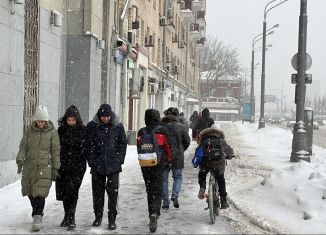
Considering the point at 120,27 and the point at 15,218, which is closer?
the point at 15,218

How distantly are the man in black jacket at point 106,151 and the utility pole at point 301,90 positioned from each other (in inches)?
372

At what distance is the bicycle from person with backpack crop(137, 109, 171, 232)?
802 millimetres

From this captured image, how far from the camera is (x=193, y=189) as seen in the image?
34.4 feet

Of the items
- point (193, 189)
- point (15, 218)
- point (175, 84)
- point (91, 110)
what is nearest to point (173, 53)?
point (175, 84)

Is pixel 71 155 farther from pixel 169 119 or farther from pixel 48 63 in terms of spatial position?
pixel 48 63

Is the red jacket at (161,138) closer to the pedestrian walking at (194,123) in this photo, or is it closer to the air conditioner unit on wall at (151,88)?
the pedestrian walking at (194,123)

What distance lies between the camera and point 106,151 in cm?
662

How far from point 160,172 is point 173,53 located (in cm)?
3494

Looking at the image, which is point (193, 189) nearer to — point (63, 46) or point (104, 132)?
point (104, 132)

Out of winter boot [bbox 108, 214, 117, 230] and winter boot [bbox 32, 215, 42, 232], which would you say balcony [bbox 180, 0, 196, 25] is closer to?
winter boot [bbox 108, 214, 117, 230]

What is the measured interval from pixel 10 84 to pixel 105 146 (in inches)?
161

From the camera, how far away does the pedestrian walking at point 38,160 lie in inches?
255

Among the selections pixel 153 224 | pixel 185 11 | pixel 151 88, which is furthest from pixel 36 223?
pixel 185 11

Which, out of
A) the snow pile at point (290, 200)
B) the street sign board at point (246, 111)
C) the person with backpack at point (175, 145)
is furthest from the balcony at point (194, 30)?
the person with backpack at point (175, 145)
